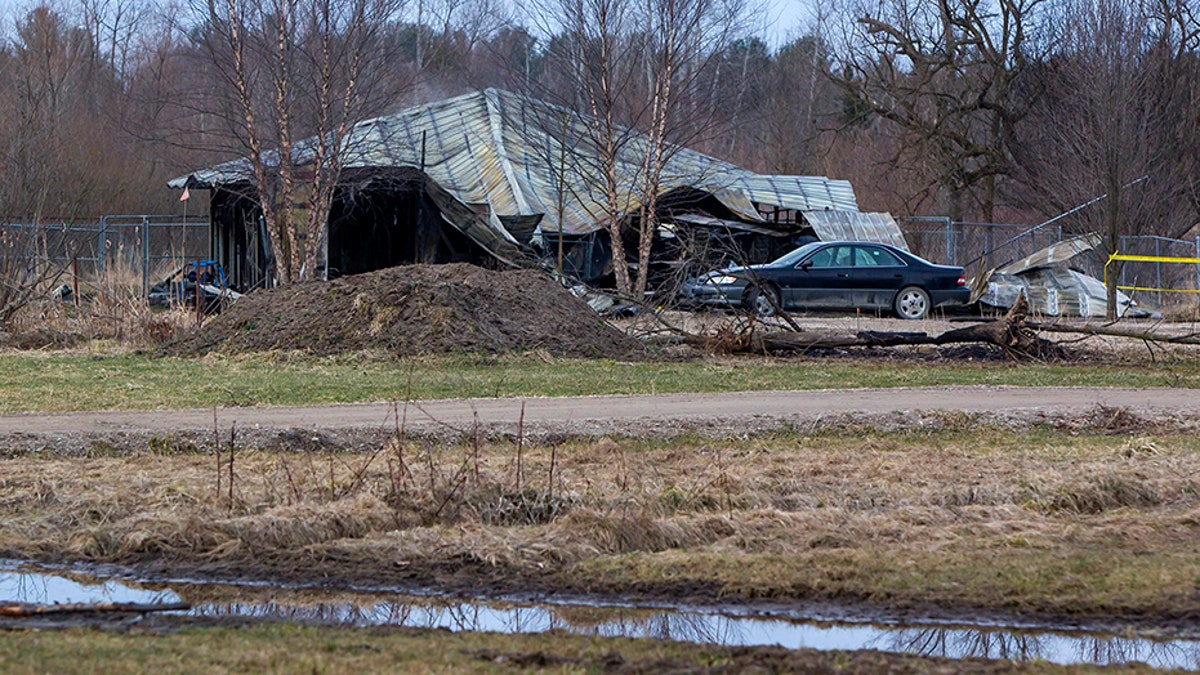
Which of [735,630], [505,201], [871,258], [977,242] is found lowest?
[735,630]

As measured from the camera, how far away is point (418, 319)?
58.3 feet

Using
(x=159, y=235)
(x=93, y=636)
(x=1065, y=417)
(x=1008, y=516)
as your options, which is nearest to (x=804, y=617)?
(x=1008, y=516)

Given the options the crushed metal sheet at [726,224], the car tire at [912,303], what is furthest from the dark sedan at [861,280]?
the crushed metal sheet at [726,224]

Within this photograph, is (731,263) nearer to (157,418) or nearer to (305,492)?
(157,418)

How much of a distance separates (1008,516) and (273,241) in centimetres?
1830

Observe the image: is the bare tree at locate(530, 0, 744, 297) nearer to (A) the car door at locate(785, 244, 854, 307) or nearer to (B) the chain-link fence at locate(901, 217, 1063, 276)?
(A) the car door at locate(785, 244, 854, 307)

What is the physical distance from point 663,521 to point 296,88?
17.2 metres

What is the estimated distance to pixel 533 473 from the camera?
360 inches

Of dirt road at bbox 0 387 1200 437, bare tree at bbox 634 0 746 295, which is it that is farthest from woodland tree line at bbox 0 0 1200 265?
dirt road at bbox 0 387 1200 437

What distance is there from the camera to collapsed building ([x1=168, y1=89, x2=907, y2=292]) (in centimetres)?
2650

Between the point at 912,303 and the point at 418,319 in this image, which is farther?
the point at 912,303

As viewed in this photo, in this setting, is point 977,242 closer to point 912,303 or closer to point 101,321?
point 912,303

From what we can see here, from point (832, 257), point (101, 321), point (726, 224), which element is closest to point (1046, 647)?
point (101, 321)

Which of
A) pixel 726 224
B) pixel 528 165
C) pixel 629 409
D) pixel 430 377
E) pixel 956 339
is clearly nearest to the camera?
pixel 629 409
